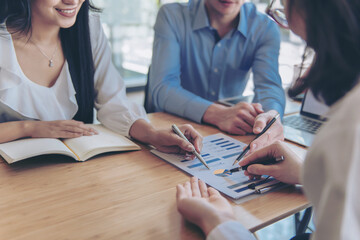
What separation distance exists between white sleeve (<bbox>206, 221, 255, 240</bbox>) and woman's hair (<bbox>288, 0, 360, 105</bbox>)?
31cm

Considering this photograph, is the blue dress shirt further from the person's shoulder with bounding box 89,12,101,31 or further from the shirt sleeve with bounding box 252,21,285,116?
the person's shoulder with bounding box 89,12,101,31

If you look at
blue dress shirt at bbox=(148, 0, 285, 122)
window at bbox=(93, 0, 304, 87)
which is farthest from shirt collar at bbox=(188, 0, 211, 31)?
window at bbox=(93, 0, 304, 87)

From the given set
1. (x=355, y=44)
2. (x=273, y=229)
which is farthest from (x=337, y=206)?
(x=273, y=229)

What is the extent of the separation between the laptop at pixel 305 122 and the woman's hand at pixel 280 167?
339 millimetres

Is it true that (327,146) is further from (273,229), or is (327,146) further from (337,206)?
(273,229)

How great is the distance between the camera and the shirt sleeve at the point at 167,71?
1.57 meters

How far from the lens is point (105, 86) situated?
1482mm

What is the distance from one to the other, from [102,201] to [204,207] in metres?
0.26

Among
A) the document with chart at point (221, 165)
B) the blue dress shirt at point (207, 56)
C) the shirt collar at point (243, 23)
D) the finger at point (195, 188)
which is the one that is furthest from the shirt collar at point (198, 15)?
the finger at point (195, 188)

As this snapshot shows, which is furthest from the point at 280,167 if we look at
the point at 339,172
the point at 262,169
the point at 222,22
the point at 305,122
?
the point at 222,22

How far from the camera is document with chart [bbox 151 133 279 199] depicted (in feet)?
2.93

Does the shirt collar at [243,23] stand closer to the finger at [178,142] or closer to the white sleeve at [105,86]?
the white sleeve at [105,86]

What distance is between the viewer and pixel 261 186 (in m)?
0.90

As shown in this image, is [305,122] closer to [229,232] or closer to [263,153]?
[263,153]
